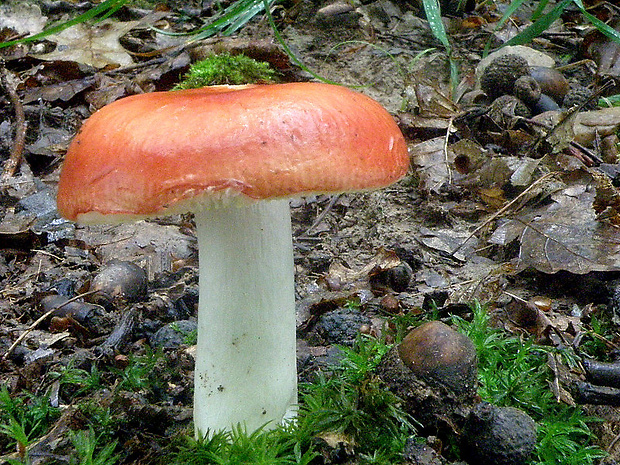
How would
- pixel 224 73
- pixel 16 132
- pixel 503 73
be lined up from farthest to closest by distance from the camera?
pixel 503 73
pixel 16 132
pixel 224 73

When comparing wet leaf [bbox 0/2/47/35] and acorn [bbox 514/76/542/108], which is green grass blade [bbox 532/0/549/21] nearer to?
acorn [bbox 514/76/542/108]

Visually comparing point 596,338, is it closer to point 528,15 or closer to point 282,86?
point 282,86

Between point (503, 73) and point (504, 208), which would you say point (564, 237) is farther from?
point (503, 73)

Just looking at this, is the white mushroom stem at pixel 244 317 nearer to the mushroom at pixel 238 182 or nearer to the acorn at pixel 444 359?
the mushroom at pixel 238 182

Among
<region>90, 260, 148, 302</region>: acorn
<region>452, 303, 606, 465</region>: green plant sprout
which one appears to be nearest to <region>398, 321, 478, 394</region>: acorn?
<region>452, 303, 606, 465</region>: green plant sprout

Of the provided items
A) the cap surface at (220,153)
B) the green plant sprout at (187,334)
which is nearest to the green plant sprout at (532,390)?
the cap surface at (220,153)

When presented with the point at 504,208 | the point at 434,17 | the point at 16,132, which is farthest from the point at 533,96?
the point at 16,132
